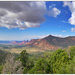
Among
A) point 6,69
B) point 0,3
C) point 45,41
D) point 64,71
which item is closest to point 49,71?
point 64,71

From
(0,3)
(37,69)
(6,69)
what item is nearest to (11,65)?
(6,69)

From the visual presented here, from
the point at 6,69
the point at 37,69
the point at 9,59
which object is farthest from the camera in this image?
the point at 37,69

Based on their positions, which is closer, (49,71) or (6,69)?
(6,69)

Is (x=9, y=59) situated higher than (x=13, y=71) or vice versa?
(x=9, y=59)

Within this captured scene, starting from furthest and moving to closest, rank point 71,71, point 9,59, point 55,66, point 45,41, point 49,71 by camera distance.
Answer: point 45,41, point 55,66, point 49,71, point 9,59, point 71,71

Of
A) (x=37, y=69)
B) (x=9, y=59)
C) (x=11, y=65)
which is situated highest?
(x=9, y=59)

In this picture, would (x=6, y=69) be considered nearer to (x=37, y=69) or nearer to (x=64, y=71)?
(x=37, y=69)

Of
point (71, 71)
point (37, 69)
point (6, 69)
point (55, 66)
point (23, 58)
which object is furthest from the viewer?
point (23, 58)

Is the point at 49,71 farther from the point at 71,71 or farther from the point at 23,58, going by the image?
the point at 23,58

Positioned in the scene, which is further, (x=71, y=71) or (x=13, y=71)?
(x=13, y=71)
